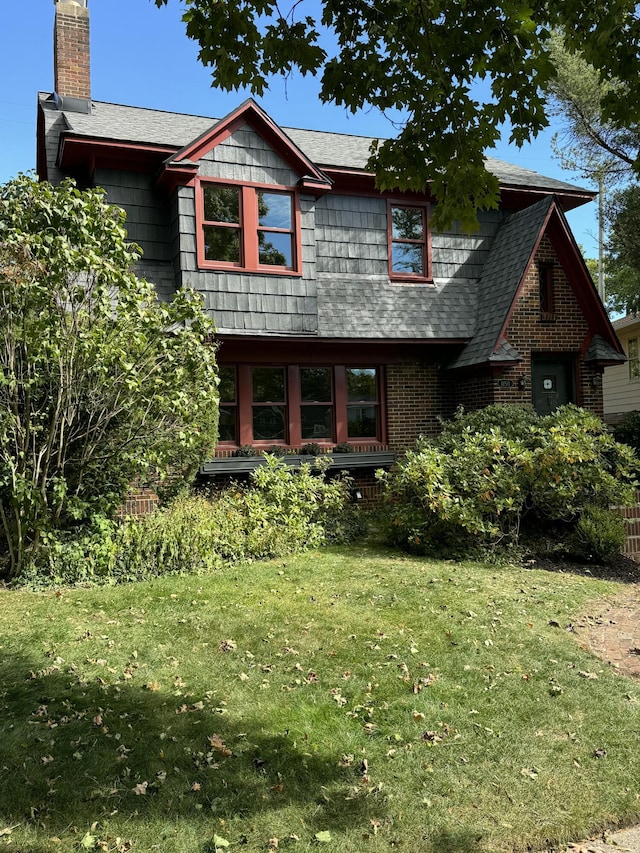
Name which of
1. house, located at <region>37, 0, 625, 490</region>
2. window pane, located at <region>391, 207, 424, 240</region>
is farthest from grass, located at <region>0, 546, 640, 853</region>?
window pane, located at <region>391, 207, 424, 240</region>

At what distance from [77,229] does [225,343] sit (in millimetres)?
5111

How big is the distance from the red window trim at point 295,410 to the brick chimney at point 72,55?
6.33 meters

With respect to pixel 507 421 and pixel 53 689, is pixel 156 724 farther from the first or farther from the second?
pixel 507 421

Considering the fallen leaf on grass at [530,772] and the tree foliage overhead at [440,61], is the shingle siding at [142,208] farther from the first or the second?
the fallen leaf on grass at [530,772]

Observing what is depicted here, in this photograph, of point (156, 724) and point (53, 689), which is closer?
point (156, 724)

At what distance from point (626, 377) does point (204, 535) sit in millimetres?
21270

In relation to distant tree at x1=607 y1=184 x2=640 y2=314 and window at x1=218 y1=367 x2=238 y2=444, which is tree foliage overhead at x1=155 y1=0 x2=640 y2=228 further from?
distant tree at x1=607 y1=184 x2=640 y2=314

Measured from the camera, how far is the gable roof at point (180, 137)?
11602 mm

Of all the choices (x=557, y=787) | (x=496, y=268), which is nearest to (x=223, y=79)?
(x=557, y=787)

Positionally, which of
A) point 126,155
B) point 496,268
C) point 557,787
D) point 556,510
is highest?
point 126,155

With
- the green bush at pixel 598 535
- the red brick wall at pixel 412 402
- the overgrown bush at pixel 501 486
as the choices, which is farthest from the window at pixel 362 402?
the green bush at pixel 598 535

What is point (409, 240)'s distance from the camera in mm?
14141

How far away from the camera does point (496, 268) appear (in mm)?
14133

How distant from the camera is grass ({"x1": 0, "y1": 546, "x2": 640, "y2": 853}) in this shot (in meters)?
3.33
